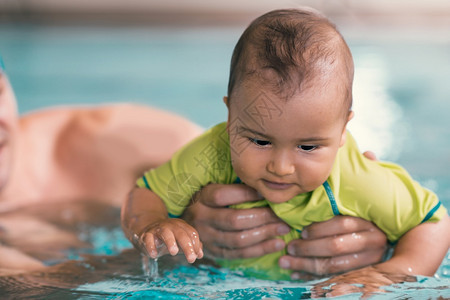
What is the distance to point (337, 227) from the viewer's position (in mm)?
1408

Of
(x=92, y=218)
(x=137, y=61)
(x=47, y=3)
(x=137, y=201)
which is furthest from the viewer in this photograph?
(x=47, y=3)

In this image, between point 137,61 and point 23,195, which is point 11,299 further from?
point 137,61

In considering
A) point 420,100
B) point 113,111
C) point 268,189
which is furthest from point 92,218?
point 420,100

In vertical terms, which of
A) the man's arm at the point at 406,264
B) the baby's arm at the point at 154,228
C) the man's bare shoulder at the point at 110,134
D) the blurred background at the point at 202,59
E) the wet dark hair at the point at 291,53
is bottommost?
the man's arm at the point at 406,264

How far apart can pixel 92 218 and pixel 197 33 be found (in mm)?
3946

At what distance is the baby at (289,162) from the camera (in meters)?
1.17

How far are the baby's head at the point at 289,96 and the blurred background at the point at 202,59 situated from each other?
1.39 m

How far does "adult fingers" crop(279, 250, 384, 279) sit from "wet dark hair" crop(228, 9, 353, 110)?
1.30 ft

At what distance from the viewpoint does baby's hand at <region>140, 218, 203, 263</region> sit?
1.18 m

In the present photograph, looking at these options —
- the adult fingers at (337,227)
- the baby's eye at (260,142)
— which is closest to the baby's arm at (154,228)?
the baby's eye at (260,142)

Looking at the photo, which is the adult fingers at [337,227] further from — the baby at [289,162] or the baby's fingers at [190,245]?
the baby's fingers at [190,245]

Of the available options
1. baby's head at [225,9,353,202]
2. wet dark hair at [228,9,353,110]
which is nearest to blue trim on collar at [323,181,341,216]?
baby's head at [225,9,353,202]

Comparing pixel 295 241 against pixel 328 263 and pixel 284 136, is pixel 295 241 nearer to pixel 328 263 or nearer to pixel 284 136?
pixel 328 263

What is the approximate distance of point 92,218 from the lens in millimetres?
2160
